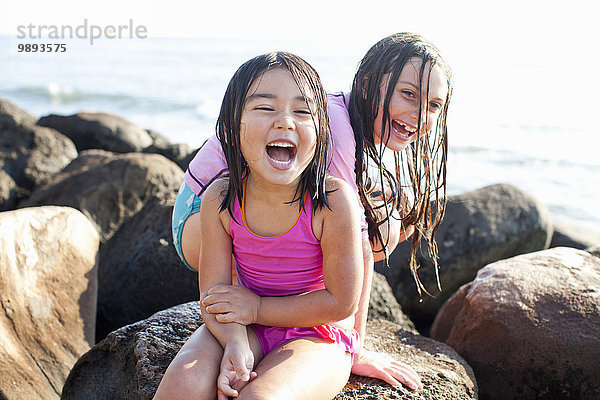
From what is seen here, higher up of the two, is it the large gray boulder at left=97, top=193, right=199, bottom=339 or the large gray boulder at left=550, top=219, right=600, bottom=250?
the large gray boulder at left=97, top=193, right=199, bottom=339

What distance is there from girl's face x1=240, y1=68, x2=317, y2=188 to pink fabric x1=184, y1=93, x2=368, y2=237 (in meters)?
0.33

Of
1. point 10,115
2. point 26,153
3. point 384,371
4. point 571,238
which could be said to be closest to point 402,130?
point 384,371

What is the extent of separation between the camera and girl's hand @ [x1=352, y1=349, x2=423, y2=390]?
2.37 m

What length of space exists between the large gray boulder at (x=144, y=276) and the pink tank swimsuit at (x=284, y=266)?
4.41 ft

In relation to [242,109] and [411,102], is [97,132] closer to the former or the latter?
[411,102]

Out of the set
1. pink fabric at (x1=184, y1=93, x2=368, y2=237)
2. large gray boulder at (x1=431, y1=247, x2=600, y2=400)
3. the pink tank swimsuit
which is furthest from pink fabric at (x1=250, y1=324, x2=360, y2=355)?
large gray boulder at (x1=431, y1=247, x2=600, y2=400)

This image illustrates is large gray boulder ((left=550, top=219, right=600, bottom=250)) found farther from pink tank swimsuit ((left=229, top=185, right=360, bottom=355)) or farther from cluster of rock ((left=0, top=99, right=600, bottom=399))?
pink tank swimsuit ((left=229, top=185, right=360, bottom=355))

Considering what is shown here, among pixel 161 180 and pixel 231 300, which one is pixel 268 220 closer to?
pixel 231 300

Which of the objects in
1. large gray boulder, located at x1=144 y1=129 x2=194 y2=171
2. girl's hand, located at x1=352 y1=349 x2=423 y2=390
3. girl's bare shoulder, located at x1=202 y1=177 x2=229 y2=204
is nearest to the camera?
girl's bare shoulder, located at x1=202 y1=177 x2=229 y2=204

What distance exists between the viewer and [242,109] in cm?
205

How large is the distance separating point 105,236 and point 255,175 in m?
2.92

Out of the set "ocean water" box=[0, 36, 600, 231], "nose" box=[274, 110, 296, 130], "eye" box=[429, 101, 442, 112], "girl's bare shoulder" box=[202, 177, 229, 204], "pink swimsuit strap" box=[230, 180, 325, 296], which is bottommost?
"ocean water" box=[0, 36, 600, 231]

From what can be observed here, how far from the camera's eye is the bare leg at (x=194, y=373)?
6.31 ft

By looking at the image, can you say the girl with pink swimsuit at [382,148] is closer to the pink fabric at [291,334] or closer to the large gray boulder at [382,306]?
the pink fabric at [291,334]
